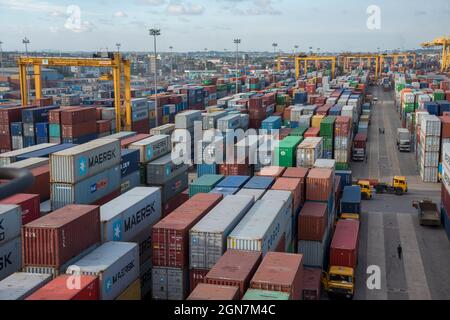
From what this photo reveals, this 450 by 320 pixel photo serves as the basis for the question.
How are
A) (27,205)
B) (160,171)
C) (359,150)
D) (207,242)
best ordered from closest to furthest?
(207,242) → (27,205) → (160,171) → (359,150)

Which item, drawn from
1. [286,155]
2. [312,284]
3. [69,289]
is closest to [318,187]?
[312,284]

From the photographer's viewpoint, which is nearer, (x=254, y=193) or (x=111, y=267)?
(x=111, y=267)

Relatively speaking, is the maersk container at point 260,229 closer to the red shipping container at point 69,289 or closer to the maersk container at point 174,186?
the red shipping container at point 69,289

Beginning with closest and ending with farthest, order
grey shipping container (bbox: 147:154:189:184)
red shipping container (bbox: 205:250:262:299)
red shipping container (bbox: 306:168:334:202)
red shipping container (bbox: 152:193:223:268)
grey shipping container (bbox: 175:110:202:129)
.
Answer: red shipping container (bbox: 205:250:262:299) < red shipping container (bbox: 152:193:223:268) < red shipping container (bbox: 306:168:334:202) < grey shipping container (bbox: 147:154:189:184) < grey shipping container (bbox: 175:110:202:129)

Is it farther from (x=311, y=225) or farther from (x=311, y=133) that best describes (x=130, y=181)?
(x=311, y=133)

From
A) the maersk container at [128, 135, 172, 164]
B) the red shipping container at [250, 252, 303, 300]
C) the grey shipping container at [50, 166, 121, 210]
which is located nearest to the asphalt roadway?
the red shipping container at [250, 252, 303, 300]

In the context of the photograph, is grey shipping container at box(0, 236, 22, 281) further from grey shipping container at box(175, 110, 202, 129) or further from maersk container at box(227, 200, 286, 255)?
grey shipping container at box(175, 110, 202, 129)
